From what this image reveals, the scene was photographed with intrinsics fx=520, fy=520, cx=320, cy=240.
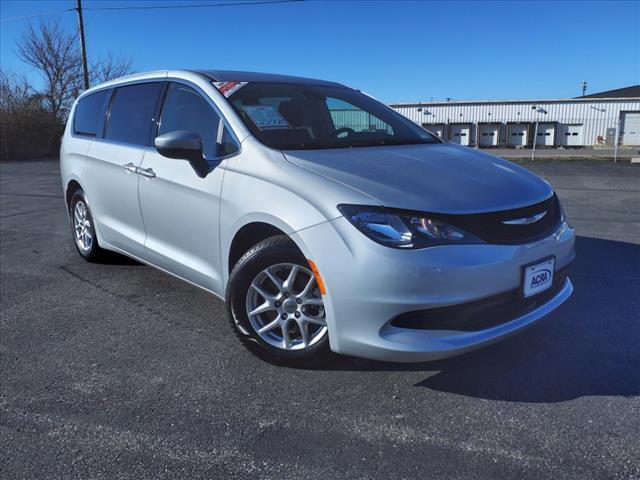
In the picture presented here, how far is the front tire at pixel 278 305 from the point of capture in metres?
2.73

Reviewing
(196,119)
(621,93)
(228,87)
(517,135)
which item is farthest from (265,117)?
(621,93)

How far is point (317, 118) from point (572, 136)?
52.3m

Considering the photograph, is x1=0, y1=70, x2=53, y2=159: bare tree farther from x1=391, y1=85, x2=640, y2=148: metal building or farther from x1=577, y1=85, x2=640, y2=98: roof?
x1=577, y1=85, x2=640, y2=98: roof

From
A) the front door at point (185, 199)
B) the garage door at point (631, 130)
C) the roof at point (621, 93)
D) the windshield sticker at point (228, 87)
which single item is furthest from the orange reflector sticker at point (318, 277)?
the roof at point (621, 93)

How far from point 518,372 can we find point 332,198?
1.45 metres

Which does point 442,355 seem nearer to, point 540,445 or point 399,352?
point 399,352

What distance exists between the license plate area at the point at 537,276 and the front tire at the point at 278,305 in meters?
1.03

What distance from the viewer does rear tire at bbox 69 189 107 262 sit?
4.93 m

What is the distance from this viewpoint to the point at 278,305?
9.41ft

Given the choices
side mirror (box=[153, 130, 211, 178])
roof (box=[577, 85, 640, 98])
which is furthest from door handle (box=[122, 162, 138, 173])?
roof (box=[577, 85, 640, 98])

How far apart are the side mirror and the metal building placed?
4604 centimetres

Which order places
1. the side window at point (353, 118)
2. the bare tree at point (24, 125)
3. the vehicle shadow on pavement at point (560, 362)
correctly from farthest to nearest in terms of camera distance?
the bare tree at point (24, 125) < the side window at point (353, 118) < the vehicle shadow on pavement at point (560, 362)

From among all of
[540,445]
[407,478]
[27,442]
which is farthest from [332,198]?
[27,442]

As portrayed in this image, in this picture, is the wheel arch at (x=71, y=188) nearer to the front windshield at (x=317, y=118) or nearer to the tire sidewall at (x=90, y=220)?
the tire sidewall at (x=90, y=220)
